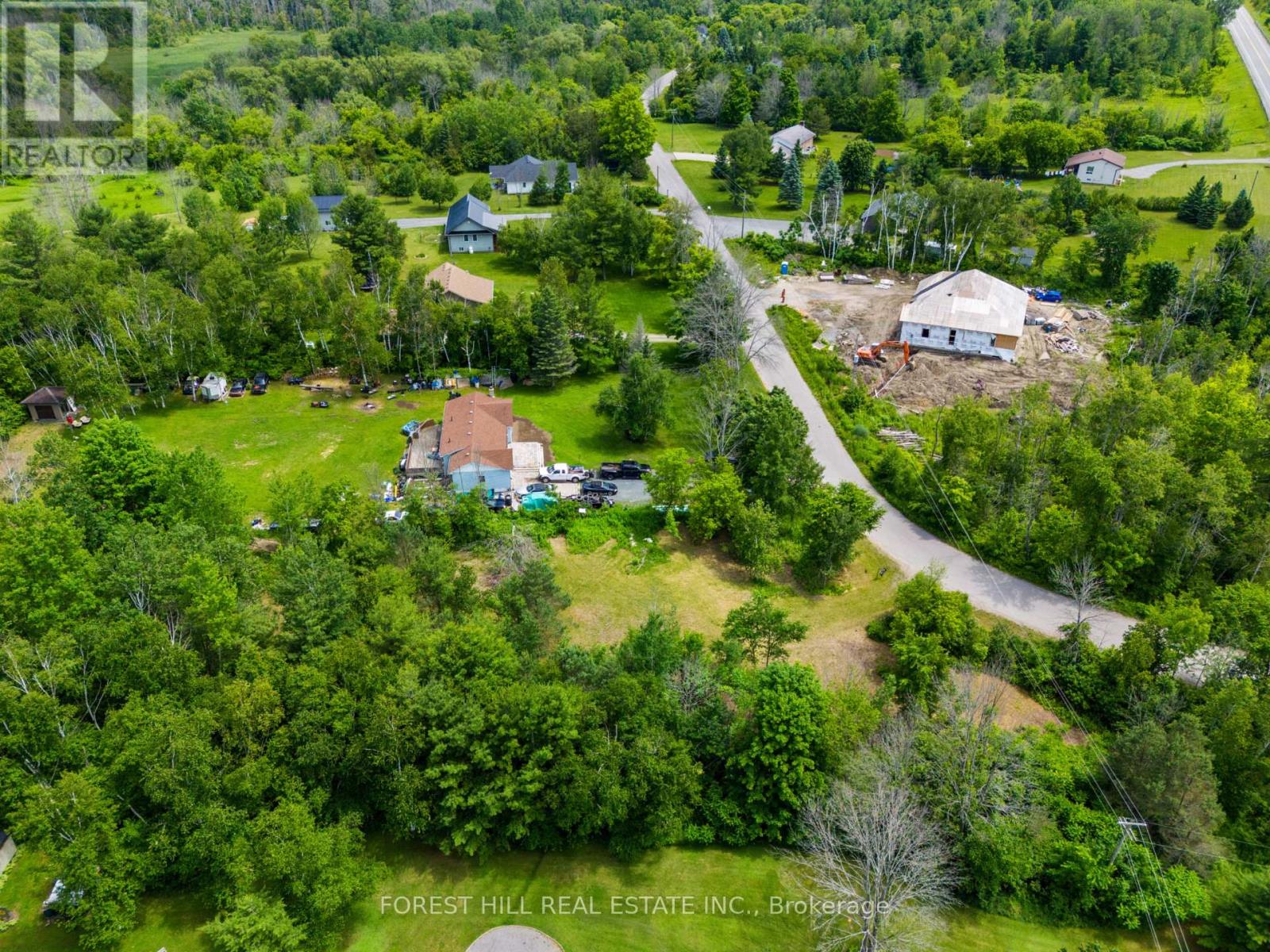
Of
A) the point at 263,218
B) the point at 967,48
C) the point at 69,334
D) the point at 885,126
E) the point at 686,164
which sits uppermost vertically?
the point at 967,48

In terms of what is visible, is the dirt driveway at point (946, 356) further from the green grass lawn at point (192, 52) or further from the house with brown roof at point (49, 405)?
the green grass lawn at point (192, 52)

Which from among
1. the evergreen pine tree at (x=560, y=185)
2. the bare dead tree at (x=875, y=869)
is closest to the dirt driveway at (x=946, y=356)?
the evergreen pine tree at (x=560, y=185)

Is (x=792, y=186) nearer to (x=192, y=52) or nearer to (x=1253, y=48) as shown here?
(x=1253, y=48)

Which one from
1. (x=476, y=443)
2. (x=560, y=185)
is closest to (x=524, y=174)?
(x=560, y=185)

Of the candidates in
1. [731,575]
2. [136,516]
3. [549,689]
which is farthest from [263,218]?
[549,689]

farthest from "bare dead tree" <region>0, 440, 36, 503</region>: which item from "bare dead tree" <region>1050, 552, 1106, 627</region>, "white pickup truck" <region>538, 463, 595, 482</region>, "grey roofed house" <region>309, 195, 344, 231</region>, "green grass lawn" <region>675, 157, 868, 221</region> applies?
"green grass lawn" <region>675, 157, 868, 221</region>

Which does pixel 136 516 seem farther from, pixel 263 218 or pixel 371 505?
pixel 263 218

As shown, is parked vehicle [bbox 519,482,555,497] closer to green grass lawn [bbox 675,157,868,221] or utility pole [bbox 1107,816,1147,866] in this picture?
utility pole [bbox 1107,816,1147,866]
